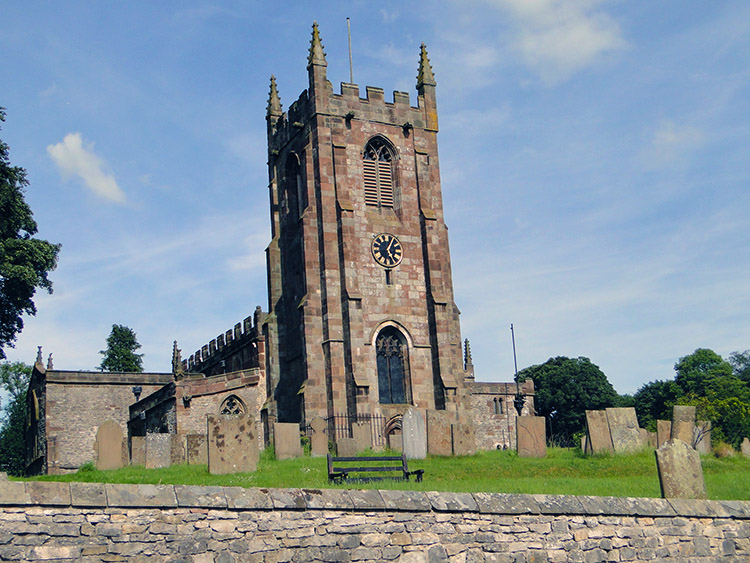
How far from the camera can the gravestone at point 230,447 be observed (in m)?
18.2

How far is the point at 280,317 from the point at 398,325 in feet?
18.1

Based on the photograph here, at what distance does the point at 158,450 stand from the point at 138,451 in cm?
134

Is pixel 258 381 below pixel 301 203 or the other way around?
below

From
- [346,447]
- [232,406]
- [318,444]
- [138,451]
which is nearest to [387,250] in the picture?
[232,406]

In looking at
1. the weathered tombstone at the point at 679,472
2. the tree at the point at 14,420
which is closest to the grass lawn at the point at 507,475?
the weathered tombstone at the point at 679,472

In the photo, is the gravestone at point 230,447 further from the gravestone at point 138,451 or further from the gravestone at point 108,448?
the gravestone at point 138,451

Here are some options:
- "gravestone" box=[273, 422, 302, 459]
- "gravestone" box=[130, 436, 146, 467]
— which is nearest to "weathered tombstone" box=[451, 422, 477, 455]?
"gravestone" box=[273, 422, 302, 459]

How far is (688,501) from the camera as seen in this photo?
15031mm

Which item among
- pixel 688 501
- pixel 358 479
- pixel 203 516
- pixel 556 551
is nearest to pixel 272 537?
pixel 203 516

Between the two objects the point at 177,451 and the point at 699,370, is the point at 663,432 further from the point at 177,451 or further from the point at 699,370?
the point at 699,370

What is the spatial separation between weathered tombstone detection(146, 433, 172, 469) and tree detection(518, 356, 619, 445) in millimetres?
45427

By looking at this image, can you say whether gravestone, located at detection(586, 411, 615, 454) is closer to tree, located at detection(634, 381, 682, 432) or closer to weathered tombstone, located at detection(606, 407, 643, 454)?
weathered tombstone, located at detection(606, 407, 643, 454)

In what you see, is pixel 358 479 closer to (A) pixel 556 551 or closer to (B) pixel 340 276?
(A) pixel 556 551

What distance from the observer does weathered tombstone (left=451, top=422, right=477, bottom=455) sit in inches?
933
